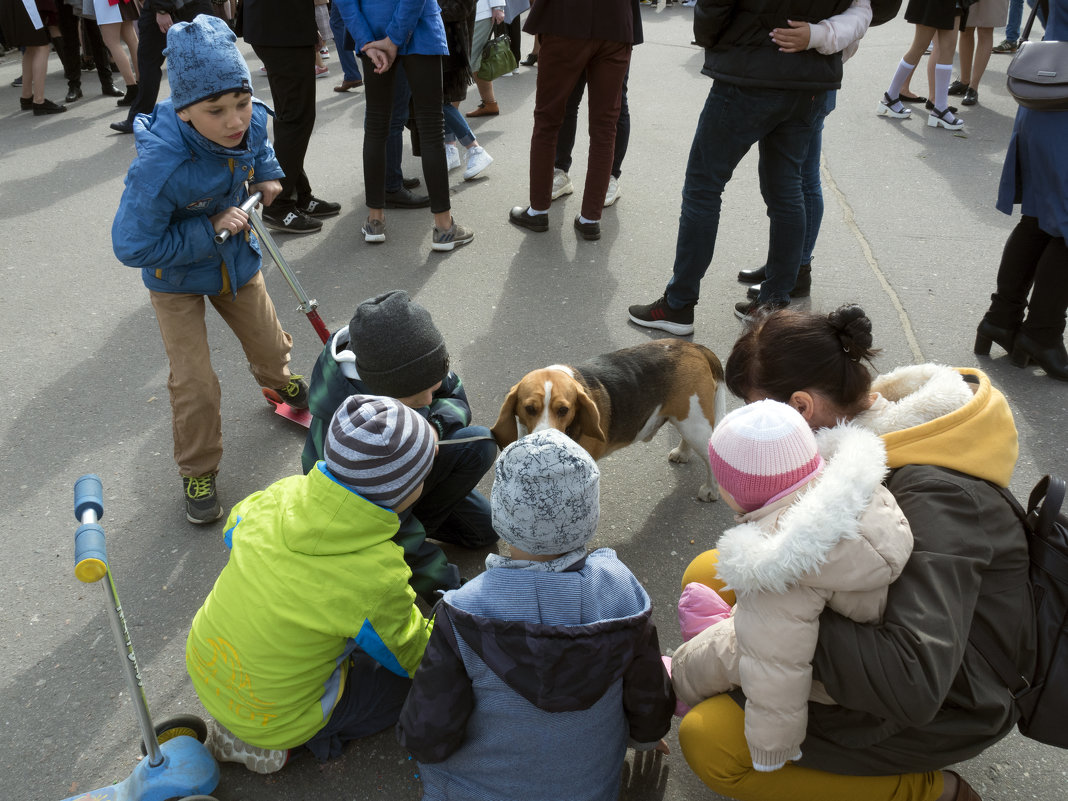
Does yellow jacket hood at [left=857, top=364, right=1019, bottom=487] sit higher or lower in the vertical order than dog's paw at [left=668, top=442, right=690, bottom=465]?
higher

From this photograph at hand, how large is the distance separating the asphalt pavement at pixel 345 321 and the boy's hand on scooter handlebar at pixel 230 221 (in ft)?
3.55

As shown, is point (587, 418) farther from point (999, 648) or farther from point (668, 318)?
point (668, 318)

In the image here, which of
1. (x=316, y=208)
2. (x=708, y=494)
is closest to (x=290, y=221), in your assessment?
(x=316, y=208)

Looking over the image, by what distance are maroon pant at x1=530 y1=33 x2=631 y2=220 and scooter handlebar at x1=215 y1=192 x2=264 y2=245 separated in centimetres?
220

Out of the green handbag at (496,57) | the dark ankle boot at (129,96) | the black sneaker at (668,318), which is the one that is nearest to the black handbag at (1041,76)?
Answer: the black sneaker at (668,318)

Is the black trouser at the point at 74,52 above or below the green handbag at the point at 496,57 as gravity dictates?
below

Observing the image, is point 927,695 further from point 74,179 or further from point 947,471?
point 74,179

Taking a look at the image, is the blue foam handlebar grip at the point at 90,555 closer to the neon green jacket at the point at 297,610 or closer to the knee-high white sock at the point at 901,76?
the neon green jacket at the point at 297,610

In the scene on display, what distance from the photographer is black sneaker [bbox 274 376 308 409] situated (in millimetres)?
3838

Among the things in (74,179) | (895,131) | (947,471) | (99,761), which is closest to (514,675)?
(947,471)

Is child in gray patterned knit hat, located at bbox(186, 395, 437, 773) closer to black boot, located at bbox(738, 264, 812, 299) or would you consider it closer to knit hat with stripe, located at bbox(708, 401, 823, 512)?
knit hat with stripe, located at bbox(708, 401, 823, 512)

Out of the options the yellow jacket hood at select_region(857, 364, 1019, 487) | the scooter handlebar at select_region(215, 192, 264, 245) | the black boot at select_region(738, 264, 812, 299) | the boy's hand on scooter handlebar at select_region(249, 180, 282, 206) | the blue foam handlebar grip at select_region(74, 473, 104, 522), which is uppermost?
the yellow jacket hood at select_region(857, 364, 1019, 487)

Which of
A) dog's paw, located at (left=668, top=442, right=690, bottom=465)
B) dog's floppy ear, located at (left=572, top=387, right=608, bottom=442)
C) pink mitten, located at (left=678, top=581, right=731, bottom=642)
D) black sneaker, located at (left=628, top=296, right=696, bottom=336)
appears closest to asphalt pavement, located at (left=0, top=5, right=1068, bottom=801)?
dog's paw, located at (left=668, top=442, right=690, bottom=465)

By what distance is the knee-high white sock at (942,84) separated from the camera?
7.41 metres
